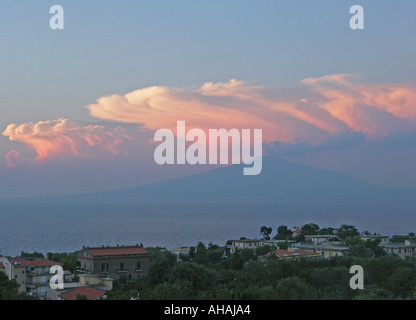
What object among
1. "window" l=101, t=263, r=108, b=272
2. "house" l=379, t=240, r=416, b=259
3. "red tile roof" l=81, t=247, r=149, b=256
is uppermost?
"red tile roof" l=81, t=247, r=149, b=256

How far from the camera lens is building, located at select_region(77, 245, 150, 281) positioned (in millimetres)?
25486

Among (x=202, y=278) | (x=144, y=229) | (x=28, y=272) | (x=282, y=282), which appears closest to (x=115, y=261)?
(x=28, y=272)

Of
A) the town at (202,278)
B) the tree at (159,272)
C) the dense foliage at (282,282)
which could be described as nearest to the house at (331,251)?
the town at (202,278)

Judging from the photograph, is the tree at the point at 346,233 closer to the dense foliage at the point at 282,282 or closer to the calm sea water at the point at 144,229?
the calm sea water at the point at 144,229

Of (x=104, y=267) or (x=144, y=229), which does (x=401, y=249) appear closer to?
(x=104, y=267)

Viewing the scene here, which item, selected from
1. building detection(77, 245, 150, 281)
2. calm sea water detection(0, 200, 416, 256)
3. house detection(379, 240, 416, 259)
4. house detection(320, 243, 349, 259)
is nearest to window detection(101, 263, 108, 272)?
building detection(77, 245, 150, 281)

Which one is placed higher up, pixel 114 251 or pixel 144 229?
pixel 114 251

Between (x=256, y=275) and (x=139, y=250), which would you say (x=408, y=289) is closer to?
(x=256, y=275)

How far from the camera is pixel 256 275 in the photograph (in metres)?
16.4

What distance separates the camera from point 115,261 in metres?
26.0

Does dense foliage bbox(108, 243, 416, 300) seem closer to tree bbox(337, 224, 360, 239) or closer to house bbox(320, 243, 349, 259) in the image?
house bbox(320, 243, 349, 259)

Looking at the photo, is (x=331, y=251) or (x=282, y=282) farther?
(x=331, y=251)

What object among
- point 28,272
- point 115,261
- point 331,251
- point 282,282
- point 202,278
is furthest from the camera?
point 331,251
